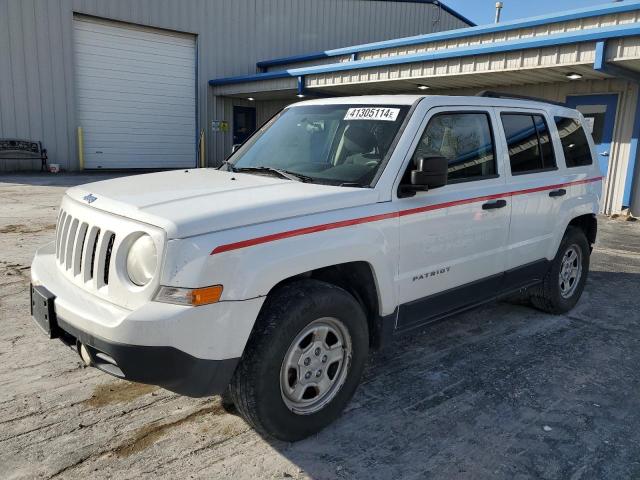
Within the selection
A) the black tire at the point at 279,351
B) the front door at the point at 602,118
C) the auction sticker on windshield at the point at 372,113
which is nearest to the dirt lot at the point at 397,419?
the black tire at the point at 279,351

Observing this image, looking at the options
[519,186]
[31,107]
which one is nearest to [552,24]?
[519,186]

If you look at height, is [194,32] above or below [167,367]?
above

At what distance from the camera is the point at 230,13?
67.3ft

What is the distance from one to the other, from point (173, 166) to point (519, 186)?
Answer: 58.4 feet

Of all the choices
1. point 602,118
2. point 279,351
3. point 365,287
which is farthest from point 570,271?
point 602,118

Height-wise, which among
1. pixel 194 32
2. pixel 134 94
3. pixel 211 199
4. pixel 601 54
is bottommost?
pixel 211 199

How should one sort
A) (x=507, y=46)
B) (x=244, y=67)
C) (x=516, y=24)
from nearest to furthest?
1. (x=507, y=46)
2. (x=516, y=24)
3. (x=244, y=67)

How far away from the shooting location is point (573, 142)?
512cm

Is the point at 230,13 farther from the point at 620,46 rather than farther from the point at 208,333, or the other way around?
the point at 208,333

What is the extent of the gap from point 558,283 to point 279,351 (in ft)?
11.4

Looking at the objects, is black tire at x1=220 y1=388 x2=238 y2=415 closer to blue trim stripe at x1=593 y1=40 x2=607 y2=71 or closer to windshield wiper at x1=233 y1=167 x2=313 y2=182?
windshield wiper at x1=233 y1=167 x2=313 y2=182

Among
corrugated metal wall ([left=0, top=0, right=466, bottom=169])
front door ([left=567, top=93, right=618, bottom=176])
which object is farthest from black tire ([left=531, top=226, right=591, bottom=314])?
corrugated metal wall ([left=0, top=0, right=466, bottom=169])

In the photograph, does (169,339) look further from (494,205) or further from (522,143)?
(522,143)

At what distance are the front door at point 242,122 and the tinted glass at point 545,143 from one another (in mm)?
17748
